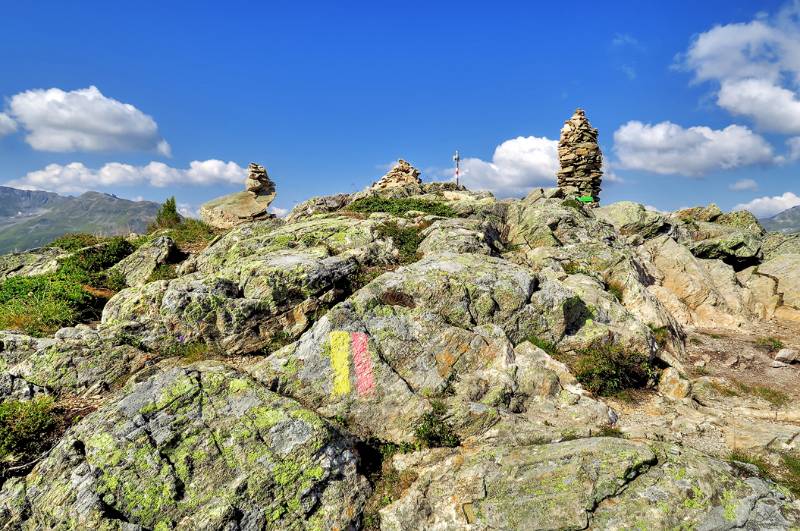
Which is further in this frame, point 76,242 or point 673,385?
point 76,242

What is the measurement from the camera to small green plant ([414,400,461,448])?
10.9m

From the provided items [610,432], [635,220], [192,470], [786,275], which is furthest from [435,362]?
[635,220]

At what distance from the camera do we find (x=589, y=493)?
29.0 ft

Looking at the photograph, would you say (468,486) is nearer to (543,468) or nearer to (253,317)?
(543,468)

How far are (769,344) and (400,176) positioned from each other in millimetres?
39376

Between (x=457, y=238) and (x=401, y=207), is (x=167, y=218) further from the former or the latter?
(x=457, y=238)

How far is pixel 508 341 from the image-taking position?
47.0 ft

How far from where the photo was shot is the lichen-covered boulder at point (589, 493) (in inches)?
329

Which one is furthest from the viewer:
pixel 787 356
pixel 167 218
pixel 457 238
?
A: pixel 167 218

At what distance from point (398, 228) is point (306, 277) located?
371 inches

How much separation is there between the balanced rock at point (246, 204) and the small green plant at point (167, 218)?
307cm

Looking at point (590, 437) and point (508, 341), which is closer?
point (590, 437)

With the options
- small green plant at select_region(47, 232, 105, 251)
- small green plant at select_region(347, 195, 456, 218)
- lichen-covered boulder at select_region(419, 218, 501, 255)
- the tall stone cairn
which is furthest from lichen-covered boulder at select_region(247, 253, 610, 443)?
the tall stone cairn

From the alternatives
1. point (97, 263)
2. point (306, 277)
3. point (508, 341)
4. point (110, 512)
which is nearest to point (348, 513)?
point (110, 512)
